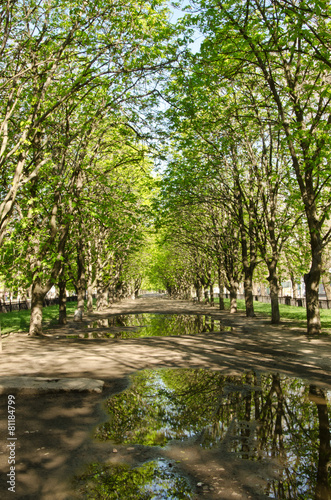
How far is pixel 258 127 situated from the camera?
→ 1914 cm

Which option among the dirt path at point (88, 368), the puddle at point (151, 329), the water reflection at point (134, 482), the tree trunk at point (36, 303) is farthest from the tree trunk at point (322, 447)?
the tree trunk at point (36, 303)

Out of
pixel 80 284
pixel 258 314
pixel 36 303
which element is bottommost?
pixel 258 314

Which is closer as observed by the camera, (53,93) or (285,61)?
(285,61)

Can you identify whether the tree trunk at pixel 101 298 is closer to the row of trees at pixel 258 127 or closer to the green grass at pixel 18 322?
the green grass at pixel 18 322

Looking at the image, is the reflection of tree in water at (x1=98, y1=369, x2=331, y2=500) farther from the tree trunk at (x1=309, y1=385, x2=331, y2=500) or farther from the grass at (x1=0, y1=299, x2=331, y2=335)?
the grass at (x1=0, y1=299, x2=331, y2=335)

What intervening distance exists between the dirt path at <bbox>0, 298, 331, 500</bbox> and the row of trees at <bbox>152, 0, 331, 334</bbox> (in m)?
3.54

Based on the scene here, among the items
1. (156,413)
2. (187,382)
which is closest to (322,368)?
(187,382)

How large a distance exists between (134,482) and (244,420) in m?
2.31

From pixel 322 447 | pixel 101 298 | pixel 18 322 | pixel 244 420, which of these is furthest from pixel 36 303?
pixel 101 298

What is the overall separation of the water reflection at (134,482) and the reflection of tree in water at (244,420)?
0.75 meters

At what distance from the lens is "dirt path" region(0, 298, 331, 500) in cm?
415

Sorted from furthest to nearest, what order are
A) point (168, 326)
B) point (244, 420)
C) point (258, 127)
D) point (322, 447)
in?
1. point (168, 326)
2. point (258, 127)
3. point (244, 420)
4. point (322, 447)

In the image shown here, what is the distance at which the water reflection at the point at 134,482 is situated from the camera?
3570 millimetres

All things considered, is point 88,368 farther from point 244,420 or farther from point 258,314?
point 258,314
